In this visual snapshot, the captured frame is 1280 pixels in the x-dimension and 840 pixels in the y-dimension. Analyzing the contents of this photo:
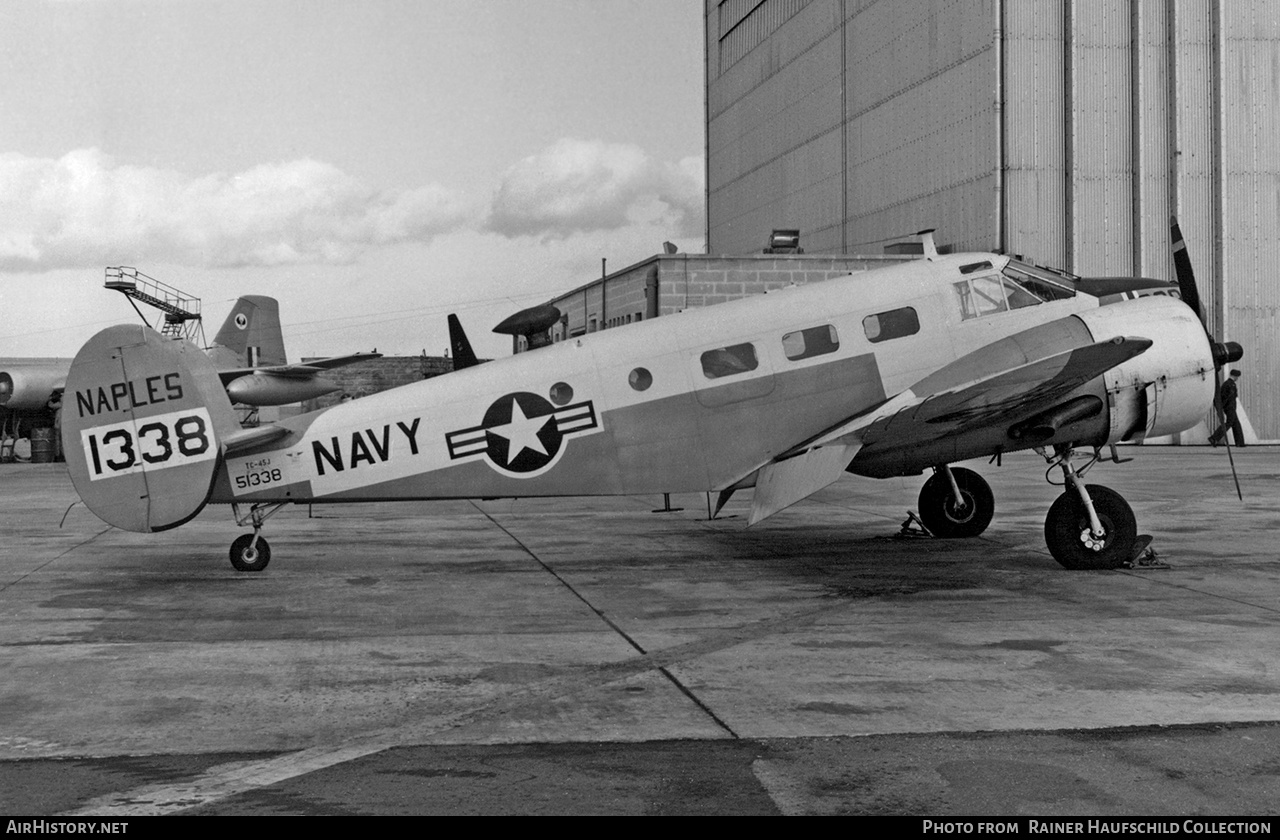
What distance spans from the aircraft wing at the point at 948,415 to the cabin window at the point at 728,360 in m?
1.15

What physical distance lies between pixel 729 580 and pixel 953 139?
29913mm

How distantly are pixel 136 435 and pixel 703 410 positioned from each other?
581cm

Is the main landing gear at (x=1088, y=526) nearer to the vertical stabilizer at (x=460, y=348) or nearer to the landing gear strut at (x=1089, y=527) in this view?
the landing gear strut at (x=1089, y=527)

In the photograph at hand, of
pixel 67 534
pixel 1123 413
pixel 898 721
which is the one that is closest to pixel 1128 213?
pixel 1123 413

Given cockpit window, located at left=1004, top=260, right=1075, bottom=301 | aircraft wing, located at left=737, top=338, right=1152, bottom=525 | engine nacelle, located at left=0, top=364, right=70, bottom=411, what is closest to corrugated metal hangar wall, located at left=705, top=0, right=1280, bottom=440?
cockpit window, located at left=1004, top=260, right=1075, bottom=301

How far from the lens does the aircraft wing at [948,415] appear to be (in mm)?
11250

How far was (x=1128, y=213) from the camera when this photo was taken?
3750cm

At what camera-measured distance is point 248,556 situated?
1288cm

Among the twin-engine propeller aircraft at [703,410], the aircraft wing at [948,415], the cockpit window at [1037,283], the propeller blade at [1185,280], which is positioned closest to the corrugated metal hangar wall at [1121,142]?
the propeller blade at [1185,280]

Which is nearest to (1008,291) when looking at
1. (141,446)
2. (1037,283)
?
(1037,283)

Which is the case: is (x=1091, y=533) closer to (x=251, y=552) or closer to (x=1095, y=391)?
(x=1095, y=391)

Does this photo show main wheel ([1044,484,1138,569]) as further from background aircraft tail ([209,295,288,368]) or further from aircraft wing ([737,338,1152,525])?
background aircraft tail ([209,295,288,368])

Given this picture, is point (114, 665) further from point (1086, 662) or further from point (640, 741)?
point (1086, 662)
